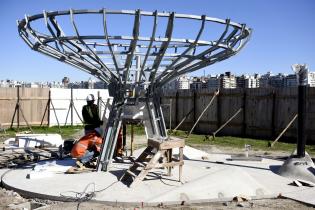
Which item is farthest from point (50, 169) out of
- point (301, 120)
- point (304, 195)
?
point (301, 120)

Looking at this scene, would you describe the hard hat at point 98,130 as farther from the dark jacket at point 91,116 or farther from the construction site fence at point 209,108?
the construction site fence at point 209,108

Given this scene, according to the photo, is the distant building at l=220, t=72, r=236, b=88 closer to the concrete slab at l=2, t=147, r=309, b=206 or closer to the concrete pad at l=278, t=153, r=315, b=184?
the concrete pad at l=278, t=153, r=315, b=184

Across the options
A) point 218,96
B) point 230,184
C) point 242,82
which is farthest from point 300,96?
point 242,82

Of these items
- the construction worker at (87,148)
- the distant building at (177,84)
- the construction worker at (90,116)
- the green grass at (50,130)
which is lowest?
the green grass at (50,130)

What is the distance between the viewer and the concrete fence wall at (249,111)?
19.7m

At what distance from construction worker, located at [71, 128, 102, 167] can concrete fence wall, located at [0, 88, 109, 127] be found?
12865mm

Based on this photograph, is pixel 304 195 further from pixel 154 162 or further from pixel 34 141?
pixel 34 141

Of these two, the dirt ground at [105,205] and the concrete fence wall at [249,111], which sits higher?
the concrete fence wall at [249,111]

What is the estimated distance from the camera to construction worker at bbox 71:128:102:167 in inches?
413

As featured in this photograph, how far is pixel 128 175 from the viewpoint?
366 inches

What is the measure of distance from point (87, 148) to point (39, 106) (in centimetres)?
1629

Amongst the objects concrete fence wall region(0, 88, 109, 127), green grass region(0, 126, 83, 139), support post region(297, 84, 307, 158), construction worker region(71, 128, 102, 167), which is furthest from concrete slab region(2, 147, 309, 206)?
concrete fence wall region(0, 88, 109, 127)

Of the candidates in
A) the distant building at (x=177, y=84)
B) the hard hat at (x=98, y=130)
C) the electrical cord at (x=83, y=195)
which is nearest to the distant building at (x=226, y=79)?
the distant building at (x=177, y=84)

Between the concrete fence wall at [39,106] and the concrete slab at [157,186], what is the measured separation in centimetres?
1428
